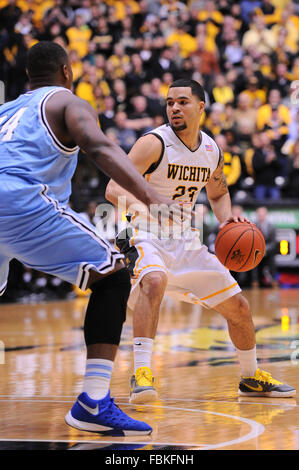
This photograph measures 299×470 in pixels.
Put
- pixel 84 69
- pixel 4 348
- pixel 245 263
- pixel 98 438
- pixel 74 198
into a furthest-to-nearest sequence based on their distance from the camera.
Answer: pixel 84 69 → pixel 74 198 → pixel 4 348 → pixel 245 263 → pixel 98 438

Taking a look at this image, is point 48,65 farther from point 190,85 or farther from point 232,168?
point 232,168

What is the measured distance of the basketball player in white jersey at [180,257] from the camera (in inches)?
185

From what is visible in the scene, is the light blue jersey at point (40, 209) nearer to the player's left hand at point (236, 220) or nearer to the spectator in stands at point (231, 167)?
the player's left hand at point (236, 220)

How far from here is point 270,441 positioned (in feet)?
11.2

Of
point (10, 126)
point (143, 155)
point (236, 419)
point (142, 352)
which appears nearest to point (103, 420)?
point (236, 419)

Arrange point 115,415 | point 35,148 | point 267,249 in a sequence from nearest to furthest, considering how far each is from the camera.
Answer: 1. point 35,148
2. point 115,415
3. point 267,249

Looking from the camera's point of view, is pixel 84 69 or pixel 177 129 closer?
pixel 177 129

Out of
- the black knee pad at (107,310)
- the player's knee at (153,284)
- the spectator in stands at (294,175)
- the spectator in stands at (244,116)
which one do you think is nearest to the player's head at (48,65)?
the black knee pad at (107,310)

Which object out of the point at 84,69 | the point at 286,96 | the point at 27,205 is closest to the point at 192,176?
the point at 27,205

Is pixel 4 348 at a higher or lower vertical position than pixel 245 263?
lower

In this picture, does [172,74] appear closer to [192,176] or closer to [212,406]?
[192,176]

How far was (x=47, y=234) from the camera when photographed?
341 centimetres

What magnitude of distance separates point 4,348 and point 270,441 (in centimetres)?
392

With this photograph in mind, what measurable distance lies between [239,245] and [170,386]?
3.43 feet
